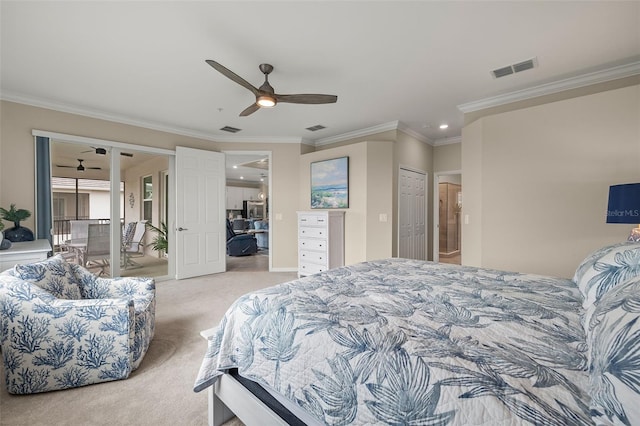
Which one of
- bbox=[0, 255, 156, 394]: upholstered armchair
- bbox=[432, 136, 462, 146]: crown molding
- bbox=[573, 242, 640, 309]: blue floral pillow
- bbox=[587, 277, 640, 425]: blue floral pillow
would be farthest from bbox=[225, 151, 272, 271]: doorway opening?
bbox=[587, 277, 640, 425]: blue floral pillow

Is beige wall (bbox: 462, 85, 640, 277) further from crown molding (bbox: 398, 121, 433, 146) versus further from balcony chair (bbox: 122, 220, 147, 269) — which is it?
balcony chair (bbox: 122, 220, 147, 269)

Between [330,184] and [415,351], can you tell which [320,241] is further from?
[415,351]

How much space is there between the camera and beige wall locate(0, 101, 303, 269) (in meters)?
3.33

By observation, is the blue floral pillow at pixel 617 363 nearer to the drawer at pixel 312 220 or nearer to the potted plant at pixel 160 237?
the drawer at pixel 312 220

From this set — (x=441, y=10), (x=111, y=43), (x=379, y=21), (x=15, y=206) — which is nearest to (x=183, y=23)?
(x=111, y=43)

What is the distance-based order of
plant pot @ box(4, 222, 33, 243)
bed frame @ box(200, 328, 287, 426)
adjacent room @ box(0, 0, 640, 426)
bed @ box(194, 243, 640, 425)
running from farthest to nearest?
plant pot @ box(4, 222, 33, 243)
bed frame @ box(200, 328, 287, 426)
adjacent room @ box(0, 0, 640, 426)
bed @ box(194, 243, 640, 425)

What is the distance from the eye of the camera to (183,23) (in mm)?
2139

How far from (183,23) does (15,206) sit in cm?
329

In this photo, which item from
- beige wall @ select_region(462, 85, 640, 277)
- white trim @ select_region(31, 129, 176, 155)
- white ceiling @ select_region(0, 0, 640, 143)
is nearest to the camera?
white ceiling @ select_region(0, 0, 640, 143)

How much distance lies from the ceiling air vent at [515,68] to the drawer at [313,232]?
311 centimetres

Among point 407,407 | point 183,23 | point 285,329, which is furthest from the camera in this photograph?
point 183,23

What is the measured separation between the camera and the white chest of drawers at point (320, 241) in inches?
183

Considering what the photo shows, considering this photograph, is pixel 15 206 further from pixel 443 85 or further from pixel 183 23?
pixel 443 85

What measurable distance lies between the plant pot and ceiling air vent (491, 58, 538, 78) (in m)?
5.57
